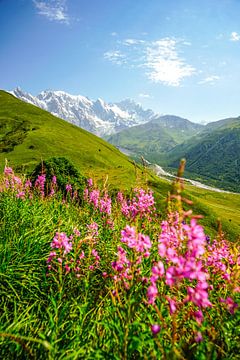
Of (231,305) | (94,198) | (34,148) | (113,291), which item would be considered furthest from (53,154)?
(231,305)

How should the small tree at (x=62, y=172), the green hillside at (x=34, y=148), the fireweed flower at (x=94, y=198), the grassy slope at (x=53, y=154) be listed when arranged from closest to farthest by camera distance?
the fireweed flower at (x=94, y=198) → the small tree at (x=62, y=172) → the grassy slope at (x=53, y=154) → the green hillside at (x=34, y=148)

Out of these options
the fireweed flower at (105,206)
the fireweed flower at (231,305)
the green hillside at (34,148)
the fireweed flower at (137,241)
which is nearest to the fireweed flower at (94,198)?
the fireweed flower at (105,206)

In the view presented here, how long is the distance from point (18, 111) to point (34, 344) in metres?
116

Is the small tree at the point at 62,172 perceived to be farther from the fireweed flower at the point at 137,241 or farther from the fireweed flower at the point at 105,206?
the fireweed flower at the point at 137,241

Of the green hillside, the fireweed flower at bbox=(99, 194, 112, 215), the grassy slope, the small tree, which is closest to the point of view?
the fireweed flower at bbox=(99, 194, 112, 215)

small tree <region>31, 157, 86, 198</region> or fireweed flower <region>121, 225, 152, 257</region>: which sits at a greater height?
fireweed flower <region>121, 225, 152, 257</region>

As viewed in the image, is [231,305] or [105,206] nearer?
[231,305]

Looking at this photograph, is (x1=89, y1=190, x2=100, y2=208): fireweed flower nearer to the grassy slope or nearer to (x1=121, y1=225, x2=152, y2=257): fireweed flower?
(x1=121, y1=225, x2=152, y2=257): fireweed flower

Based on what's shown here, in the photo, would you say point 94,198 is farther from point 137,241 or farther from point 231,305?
point 231,305

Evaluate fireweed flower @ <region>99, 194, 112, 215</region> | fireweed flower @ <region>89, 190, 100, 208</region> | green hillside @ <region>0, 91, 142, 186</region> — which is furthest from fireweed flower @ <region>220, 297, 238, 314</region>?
green hillside @ <region>0, 91, 142, 186</region>

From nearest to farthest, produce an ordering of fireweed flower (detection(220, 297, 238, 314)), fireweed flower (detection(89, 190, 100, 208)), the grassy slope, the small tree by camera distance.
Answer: fireweed flower (detection(220, 297, 238, 314)) → fireweed flower (detection(89, 190, 100, 208)) → the small tree → the grassy slope

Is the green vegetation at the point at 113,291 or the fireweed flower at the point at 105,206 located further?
the fireweed flower at the point at 105,206

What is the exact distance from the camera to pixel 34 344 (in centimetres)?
525

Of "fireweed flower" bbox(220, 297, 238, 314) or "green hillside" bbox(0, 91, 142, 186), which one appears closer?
"fireweed flower" bbox(220, 297, 238, 314)
